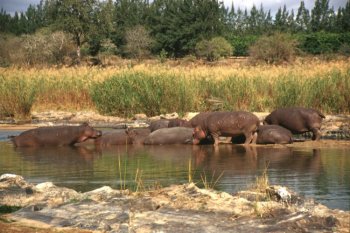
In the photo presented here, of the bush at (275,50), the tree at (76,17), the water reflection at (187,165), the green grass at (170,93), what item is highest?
the tree at (76,17)

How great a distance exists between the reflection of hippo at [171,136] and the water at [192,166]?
1.08ft

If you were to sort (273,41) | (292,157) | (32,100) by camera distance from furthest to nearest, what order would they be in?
1. (273,41)
2. (32,100)
3. (292,157)

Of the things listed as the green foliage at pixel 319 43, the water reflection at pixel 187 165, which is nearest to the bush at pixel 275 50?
the green foliage at pixel 319 43

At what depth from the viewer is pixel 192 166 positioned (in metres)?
10.2

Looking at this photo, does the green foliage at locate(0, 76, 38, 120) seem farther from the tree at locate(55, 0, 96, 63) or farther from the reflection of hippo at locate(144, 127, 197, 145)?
the tree at locate(55, 0, 96, 63)

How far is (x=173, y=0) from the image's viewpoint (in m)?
70.6

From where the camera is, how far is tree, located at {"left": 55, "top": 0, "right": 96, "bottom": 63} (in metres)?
49.8

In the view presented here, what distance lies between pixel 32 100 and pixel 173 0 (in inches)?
2042

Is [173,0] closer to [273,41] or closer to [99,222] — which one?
[273,41]

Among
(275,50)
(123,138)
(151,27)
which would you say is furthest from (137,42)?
(123,138)

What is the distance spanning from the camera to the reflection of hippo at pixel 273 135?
1302 cm

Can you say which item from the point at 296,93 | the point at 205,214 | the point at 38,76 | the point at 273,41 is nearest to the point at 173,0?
the point at 273,41

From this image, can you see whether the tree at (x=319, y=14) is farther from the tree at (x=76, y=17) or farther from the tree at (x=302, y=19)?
the tree at (x=76, y=17)

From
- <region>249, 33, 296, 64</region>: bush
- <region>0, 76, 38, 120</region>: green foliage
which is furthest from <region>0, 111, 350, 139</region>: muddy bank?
<region>249, 33, 296, 64</region>: bush
